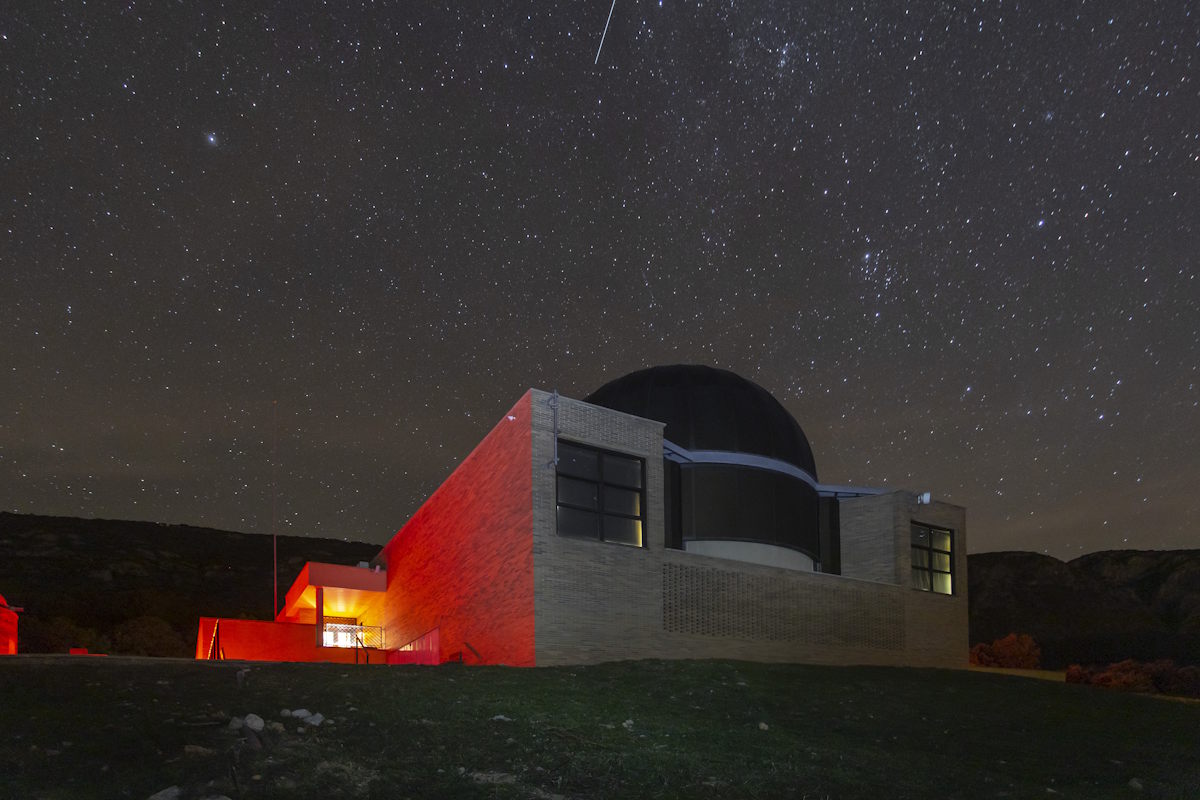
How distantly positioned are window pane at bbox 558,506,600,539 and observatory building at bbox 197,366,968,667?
4cm

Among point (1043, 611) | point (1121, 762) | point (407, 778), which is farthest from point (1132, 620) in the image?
point (407, 778)

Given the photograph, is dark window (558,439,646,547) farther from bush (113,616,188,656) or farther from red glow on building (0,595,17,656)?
bush (113,616,188,656)

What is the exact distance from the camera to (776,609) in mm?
23609

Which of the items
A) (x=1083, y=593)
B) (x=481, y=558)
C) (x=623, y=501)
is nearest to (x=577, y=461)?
(x=623, y=501)

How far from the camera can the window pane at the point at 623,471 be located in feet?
71.8

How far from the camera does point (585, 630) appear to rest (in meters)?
20.0

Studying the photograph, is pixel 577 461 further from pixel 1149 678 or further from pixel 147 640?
pixel 147 640

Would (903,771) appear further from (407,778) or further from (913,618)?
(913,618)

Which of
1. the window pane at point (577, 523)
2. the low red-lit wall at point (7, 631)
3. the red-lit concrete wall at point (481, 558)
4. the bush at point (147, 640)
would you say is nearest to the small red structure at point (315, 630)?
the red-lit concrete wall at point (481, 558)

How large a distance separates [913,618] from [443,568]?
12.3m

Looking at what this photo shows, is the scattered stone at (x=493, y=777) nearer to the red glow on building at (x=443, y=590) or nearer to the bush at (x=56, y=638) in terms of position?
the red glow on building at (x=443, y=590)

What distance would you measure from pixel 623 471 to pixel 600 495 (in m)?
0.91

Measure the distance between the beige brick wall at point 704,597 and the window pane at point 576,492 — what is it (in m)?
0.55

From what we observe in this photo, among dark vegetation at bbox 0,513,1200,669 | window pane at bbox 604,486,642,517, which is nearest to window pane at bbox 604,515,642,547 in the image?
window pane at bbox 604,486,642,517
